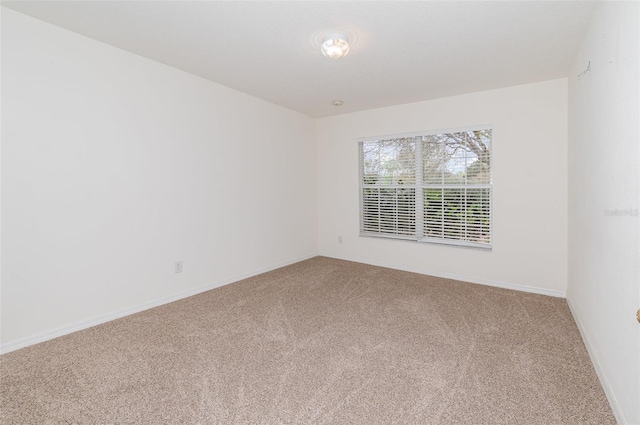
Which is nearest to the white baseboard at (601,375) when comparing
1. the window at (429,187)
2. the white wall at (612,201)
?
the white wall at (612,201)

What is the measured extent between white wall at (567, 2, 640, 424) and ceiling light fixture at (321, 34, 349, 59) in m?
1.60

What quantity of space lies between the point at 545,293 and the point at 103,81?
4848 mm

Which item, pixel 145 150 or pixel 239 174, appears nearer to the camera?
pixel 145 150

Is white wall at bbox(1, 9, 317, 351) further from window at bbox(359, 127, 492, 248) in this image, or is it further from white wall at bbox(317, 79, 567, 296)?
white wall at bbox(317, 79, 567, 296)

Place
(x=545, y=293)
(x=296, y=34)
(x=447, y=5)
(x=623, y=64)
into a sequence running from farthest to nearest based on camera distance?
(x=545, y=293) → (x=296, y=34) → (x=447, y=5) → (x=623, y=64)

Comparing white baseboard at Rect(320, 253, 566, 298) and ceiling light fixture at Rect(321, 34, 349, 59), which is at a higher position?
ceiling light fixture at Rect(321, 34, 349, 59)

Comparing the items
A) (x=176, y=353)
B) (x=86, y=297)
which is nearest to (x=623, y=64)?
(x=176, y=353)

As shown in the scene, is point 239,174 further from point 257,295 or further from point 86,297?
point 86,297

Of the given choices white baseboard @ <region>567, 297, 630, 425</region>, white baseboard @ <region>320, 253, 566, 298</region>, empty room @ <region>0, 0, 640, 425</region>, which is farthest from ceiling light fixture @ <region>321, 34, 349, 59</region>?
white baseboard @ <region>320, 253, 566, 298</region>

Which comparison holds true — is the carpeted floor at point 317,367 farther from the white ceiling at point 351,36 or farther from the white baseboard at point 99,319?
the white ceiling at point 351,36

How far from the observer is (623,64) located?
1.53 meters

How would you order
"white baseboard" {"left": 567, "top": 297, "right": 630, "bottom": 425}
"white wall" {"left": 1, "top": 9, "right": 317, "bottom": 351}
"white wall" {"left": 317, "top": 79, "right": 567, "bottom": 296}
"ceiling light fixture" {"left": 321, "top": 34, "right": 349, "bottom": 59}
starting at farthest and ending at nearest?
"white wall" {"left": 317, "top": 79, "right": 567, "bottom": 296} < "ceiling light fixture" {"left": 321, "top": 34, "right": 349, "bottom": 59} < "white wall" {"left": 1, "top": 9, "right": 317, "bottom": 351} < "white baseboard" {"left": 567, "top": 297, "right": 630, "bottom": 425}

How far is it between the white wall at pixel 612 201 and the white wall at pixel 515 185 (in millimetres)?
858

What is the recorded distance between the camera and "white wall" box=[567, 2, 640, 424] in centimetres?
140
